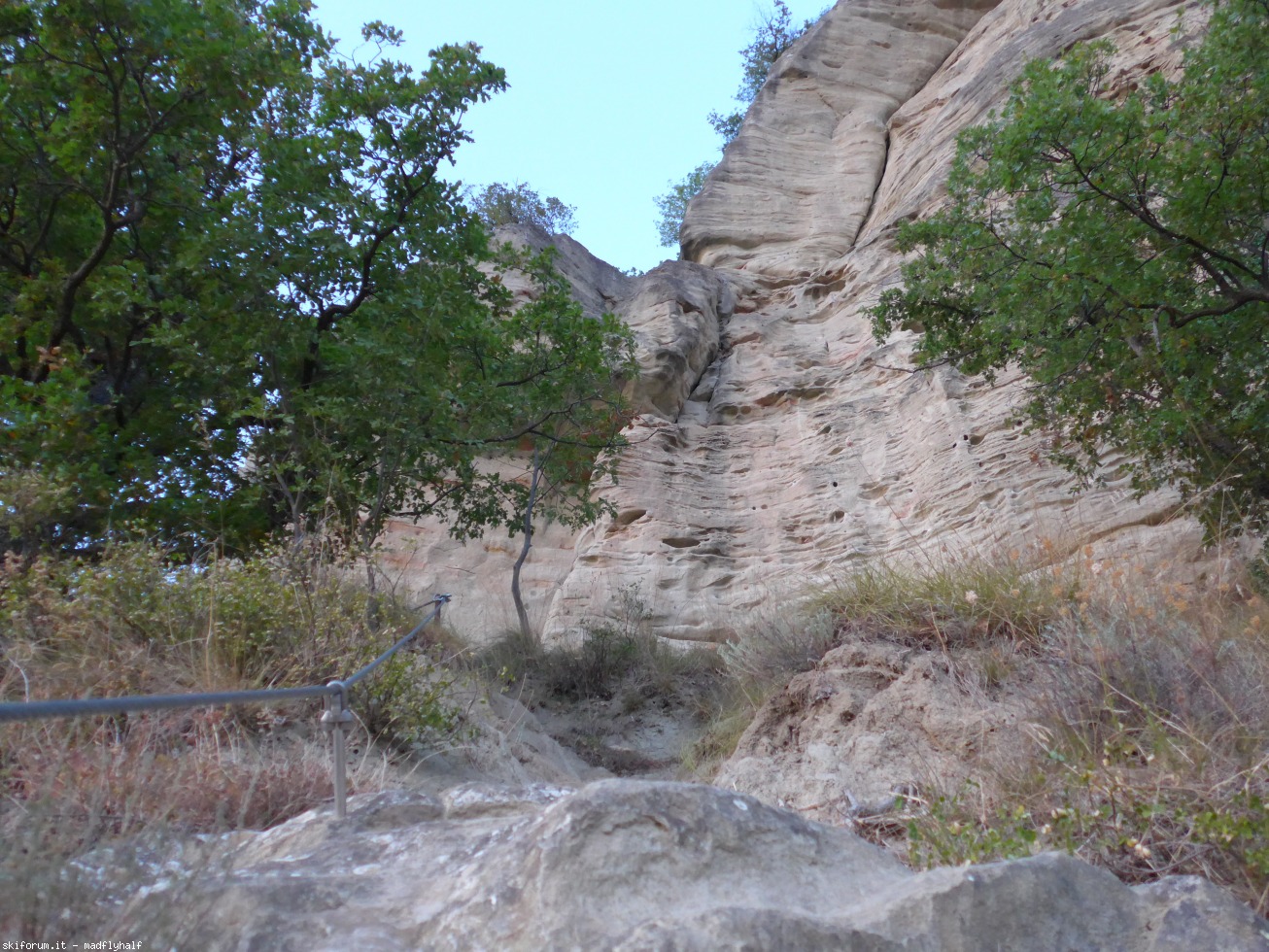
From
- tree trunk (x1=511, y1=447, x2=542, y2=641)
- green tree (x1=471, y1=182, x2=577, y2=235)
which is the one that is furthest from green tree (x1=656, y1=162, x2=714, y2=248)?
tree trunk (x1=511, y1=447, x2=542, y2=641)

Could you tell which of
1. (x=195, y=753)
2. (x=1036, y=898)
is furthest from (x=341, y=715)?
(x=1036, y=898)

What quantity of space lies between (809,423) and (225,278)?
7407mm

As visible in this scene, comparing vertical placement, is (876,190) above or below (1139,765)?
above

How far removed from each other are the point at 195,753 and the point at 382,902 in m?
1.62

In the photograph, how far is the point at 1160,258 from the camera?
23.2 ft

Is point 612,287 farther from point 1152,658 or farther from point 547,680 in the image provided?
point 1152,658

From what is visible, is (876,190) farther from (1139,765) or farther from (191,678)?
(191,678)

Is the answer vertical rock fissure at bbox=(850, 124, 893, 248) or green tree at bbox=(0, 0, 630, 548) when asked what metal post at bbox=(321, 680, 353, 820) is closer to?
green tree at bbox=(0, 0, 630, 548)

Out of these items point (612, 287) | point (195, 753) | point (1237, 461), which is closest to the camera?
Answer: point (195, 753)

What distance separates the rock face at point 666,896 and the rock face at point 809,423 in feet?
14.0

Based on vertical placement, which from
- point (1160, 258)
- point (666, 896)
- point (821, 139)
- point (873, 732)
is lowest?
point (873, 732)

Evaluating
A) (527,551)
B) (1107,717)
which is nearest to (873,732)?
(1107,717)

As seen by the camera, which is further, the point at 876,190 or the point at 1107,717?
the point at 876,190

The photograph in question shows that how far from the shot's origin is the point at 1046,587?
5.84 metres
